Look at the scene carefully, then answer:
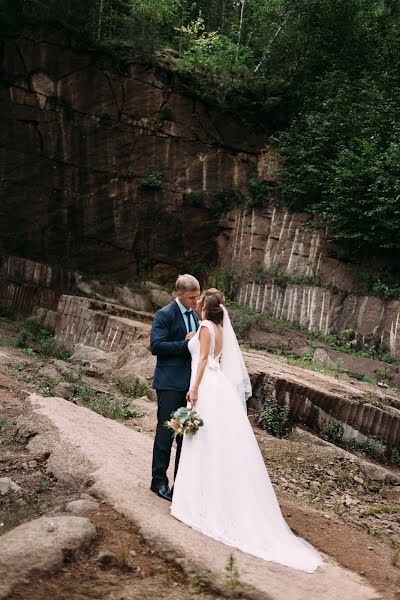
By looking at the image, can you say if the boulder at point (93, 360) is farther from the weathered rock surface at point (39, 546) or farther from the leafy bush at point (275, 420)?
the weathered rock surface at point (39, 546)

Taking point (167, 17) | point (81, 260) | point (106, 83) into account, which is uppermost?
point (167, 17)

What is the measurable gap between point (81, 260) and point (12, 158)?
4.08 m

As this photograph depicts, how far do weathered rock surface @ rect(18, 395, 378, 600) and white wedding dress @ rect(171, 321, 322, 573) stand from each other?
0.49 ft

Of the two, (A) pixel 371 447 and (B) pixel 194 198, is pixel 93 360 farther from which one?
(B) pixel 194 198

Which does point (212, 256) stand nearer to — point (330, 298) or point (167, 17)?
point (330, 298)

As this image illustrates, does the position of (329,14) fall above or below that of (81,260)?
above

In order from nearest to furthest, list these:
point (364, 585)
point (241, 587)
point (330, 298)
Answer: point (241, 587), point (364, 585), point (330, 298)

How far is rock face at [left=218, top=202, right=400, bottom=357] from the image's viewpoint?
17.2 m

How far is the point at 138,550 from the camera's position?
4504mm

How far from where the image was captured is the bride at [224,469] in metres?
4.89

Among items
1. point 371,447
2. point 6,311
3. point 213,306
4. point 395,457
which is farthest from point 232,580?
point 6,311

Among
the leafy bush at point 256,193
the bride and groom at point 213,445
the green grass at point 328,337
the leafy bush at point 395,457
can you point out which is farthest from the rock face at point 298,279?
the bride and groom at point 213,445

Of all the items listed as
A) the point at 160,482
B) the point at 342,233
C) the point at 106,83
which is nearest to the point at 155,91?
the point at 106,83

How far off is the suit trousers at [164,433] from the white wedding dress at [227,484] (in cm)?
27
